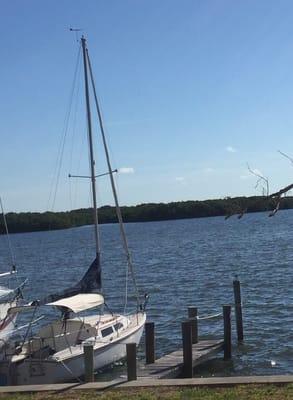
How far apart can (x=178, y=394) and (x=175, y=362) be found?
7192 mm

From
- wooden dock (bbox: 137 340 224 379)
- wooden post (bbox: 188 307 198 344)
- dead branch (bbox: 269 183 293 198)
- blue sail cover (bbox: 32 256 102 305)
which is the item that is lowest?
wooden dock (bbox: 137 340 224 379)

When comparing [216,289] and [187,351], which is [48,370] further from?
[216,289]

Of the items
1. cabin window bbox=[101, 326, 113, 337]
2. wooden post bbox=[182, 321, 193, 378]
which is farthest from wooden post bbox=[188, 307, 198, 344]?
cabin window bbox=[101, 326, 113, 337]

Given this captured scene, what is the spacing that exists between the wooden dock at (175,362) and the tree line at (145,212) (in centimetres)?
406

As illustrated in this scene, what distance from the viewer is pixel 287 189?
6.44 meters

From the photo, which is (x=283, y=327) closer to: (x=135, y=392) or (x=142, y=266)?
(x=135, y=392)

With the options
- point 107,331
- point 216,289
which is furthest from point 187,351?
point 216,289

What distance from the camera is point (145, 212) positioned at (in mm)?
178125

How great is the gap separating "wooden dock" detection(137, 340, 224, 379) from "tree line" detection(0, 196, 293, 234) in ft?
13.3

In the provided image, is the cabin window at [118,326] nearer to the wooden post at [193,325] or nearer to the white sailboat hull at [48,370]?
the wooden post at [193,325]

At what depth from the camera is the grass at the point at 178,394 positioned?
419 inches

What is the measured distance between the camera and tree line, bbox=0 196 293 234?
6.71 m

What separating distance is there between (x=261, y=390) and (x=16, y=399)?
421cm

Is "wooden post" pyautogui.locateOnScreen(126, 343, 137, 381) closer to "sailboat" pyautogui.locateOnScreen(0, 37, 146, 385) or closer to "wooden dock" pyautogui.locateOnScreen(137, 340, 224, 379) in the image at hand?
"wooden dock" pyautogui.locateOnScreen(137, 340, 224, 379)
